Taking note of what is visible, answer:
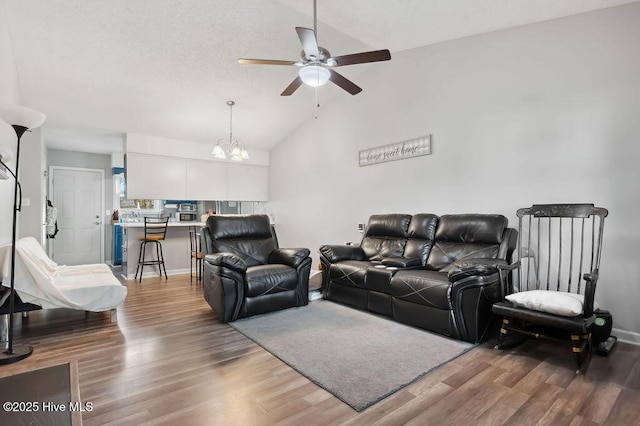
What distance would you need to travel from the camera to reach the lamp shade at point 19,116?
90.4 inches

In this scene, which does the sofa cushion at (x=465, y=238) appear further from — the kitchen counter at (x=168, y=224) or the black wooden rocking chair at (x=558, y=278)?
the kitchen counter at (x=168, y=224)

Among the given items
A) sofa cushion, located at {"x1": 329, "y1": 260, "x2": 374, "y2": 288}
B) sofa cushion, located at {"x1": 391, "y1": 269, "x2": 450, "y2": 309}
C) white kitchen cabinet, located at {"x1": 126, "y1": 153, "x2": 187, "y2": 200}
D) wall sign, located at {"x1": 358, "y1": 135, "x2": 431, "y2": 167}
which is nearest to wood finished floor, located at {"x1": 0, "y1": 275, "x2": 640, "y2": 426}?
sofa cushion, located at {"x1": 391, "y1": 269, "x2": 450, "y2": 309}

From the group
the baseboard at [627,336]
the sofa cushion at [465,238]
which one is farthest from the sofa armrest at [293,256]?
the baseboard at [627,336]

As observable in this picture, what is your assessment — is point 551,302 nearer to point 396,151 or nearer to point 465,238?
point 465,238

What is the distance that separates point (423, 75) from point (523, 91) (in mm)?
1269

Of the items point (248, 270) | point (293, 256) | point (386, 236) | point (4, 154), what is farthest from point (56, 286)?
point (386, 236)

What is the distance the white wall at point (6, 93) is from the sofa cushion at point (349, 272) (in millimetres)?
3327

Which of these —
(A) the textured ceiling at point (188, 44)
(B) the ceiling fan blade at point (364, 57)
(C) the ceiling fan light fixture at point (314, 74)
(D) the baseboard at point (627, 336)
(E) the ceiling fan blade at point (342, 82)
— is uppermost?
(A) the textured ceiling at point (188, 44)

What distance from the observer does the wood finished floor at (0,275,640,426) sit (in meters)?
1.69

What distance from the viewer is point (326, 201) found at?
564 centimetres

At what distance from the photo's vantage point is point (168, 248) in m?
5.91

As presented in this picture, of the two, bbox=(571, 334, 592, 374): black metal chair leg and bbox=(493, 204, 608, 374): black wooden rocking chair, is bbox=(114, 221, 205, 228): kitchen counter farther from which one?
bbox=(571, 334, 592, 374): black metal chair leg

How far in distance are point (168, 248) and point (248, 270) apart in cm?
322

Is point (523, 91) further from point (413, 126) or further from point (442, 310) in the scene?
point (442, 310)
